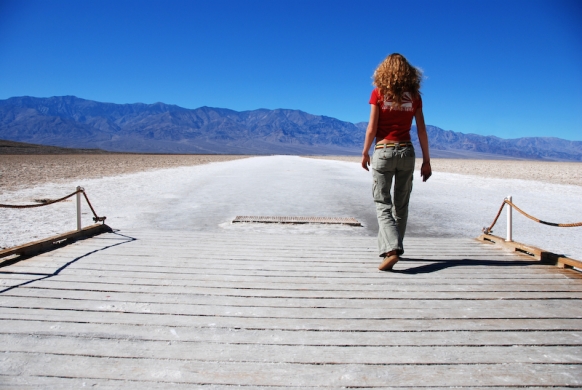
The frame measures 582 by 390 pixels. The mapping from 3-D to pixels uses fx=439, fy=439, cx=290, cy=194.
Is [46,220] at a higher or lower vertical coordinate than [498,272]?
lower

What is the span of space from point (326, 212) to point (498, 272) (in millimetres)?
5977

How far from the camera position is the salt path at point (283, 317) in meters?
2.31

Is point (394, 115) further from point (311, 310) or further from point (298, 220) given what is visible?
point (298, 220)

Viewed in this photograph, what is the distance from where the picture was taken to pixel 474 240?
5.91 meters

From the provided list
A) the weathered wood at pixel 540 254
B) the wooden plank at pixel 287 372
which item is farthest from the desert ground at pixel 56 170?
the weathered wood at pixel 540 254

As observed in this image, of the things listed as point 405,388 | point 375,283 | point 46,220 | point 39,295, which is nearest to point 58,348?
point 39,295

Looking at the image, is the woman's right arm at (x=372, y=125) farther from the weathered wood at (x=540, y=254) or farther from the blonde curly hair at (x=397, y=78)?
the weathered wood at (x=540, y=254)

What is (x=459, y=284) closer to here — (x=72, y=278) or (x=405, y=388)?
(x=405, y=388)

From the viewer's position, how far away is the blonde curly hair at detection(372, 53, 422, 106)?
3928mm

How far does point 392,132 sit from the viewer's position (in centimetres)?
404

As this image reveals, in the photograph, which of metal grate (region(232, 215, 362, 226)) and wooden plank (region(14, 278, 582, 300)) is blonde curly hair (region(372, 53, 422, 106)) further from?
metal grate (region(232, 215, 362, 226))

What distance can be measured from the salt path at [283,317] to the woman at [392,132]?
0.40m

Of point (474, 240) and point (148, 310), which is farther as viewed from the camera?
point (474, 240)

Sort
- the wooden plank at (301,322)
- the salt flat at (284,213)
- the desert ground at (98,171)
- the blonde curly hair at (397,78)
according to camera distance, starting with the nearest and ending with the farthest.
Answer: the wooden plank at (301,322), the blonde curly hair at (397,78), the salt flat at (284,213), the desert ground at (98,171)
